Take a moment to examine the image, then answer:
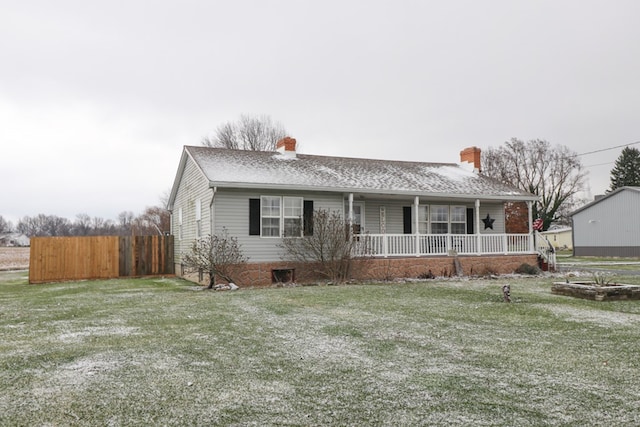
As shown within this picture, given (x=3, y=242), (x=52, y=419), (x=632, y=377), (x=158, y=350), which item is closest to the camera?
(x=52, y=419)

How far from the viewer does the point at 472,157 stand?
2233cm

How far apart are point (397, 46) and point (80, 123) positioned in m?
12.4

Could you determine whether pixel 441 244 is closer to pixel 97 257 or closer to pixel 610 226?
pixel 97 257

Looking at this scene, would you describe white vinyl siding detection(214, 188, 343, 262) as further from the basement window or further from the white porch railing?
the white porch railing

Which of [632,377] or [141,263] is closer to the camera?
[632,377]

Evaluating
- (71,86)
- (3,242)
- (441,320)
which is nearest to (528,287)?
(441,320)

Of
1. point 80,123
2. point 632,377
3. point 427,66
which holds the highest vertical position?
point 427,66

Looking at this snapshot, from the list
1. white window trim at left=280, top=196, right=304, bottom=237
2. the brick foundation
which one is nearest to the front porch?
the brick foundation

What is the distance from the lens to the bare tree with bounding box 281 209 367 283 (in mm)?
14719

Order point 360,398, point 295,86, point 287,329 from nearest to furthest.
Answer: point 360,398, point 287,329, point 295,86

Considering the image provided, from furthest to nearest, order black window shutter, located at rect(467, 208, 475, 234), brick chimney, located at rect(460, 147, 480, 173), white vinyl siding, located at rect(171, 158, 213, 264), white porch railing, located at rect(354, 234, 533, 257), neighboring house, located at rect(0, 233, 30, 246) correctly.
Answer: neighboring house, located at rect(0, 233, 30, 246), brick chimney, located at rect(460, 147, 480, 173), black window shutter, located at rect(467, 208, 475, 234), white porch railing, located at rect(354, 234, 533, 257), white vinyl siding, located at rect(171, 158, 213, 264)

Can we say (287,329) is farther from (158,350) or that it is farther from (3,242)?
(3,242)

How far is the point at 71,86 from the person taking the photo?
14.9 meters

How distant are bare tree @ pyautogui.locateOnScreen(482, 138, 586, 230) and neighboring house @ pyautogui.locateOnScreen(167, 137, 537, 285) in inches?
1118
